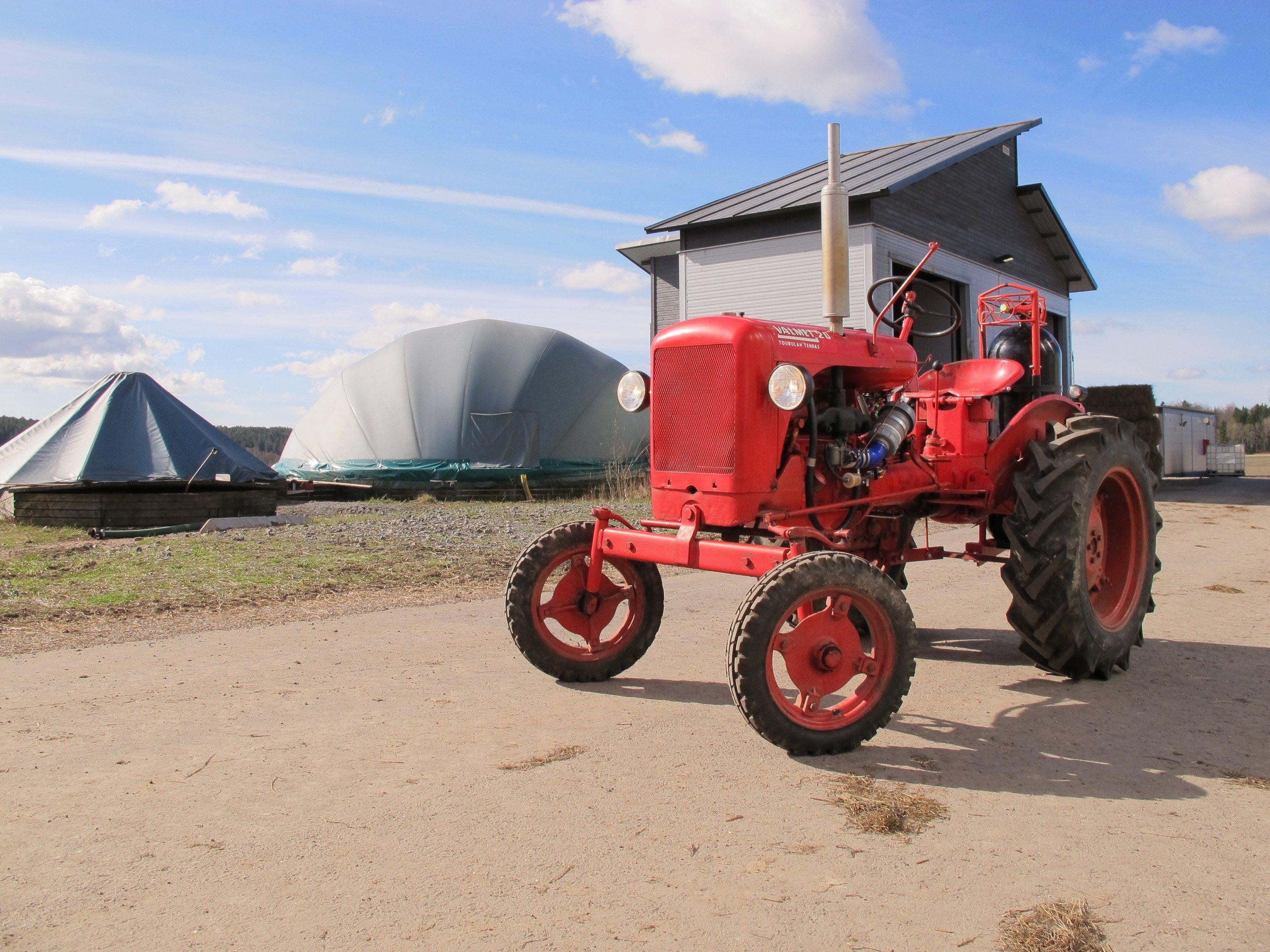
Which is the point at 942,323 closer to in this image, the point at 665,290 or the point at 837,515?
the point at 665,290

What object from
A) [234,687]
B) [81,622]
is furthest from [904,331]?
[81,622]

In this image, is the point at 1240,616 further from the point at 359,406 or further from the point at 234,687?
the point at 359,406

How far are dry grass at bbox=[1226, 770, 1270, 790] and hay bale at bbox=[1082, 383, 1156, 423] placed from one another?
69.3 ft

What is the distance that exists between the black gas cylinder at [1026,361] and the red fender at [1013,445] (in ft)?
1.36

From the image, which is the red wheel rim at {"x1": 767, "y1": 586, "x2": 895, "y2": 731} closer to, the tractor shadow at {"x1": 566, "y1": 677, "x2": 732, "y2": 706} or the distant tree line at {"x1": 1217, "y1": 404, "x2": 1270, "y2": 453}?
the tractor shadow at {"x1": 566, "y1": 677, "x2": 732, "y2": 706}

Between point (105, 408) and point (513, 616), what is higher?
point (105, 408)

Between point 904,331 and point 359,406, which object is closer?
point 904,331

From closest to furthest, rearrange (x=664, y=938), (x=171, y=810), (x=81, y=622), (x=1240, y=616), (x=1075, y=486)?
(x=664, y=938) → (x=171, y=810) → (x=1075, y=486) → (x=81, y=622) → (x=1240, y=616)

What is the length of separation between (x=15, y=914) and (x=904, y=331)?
15.3 feet

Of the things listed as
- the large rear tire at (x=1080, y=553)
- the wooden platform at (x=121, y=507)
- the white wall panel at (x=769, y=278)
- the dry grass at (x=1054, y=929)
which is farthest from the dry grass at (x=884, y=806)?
the white wall panel at (x=769, y=278)

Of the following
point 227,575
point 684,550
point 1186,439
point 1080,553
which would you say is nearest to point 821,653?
point 684,550

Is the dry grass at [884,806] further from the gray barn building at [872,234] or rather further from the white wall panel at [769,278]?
the white wall panel at [769,278]

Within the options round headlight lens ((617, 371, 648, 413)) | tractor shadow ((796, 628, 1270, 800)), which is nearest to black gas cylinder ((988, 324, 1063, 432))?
tractor shadow ((796, 628, 1270, 800))

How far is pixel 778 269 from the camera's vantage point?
60.5 ft
